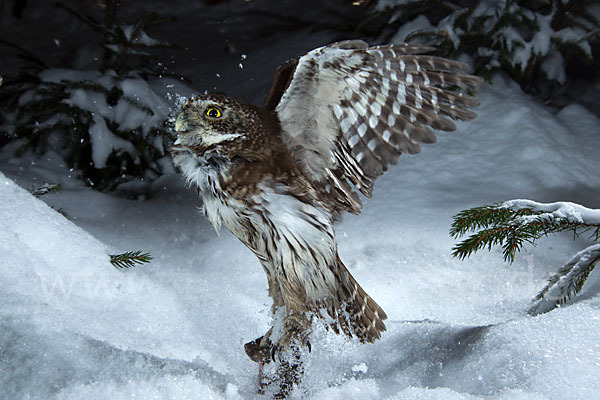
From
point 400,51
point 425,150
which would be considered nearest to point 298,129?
point 400,51

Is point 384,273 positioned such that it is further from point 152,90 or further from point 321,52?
point 152,90

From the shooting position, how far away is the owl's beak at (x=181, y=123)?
172cm

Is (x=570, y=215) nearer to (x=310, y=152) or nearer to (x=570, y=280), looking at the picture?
(x=570, y=280)

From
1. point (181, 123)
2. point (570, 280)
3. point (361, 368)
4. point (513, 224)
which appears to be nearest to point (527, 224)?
point (513, 224)

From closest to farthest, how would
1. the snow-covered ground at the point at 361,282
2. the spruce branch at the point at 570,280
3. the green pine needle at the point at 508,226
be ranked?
the snow-covered ground at the point at 361,282
the green pine needle at the point at 508,226
the spruce branch at the point at 570,280

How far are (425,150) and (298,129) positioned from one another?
206cm

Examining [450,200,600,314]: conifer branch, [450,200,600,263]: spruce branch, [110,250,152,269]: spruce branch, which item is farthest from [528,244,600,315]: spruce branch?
[110,250,152,269]: spruce branch

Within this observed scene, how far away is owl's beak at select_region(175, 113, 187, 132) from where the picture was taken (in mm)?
1722

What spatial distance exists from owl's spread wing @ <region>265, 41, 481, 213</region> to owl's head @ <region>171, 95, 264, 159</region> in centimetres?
12

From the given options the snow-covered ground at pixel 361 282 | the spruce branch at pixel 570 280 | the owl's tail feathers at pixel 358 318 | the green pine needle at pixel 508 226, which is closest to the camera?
the snow-covered ground at pixel 361 282

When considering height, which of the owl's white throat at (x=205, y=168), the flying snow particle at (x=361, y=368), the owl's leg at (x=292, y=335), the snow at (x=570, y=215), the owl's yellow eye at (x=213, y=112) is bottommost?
the flying snow particle at (x=361, y=368)

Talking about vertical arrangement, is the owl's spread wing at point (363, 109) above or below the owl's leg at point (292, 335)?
above

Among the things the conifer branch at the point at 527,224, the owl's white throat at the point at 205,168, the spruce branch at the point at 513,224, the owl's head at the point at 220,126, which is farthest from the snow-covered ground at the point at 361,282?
the owl's head at the point at 220,126

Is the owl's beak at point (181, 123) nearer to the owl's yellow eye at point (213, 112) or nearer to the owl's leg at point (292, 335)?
the owl's yellow eye at point (213, 112)
